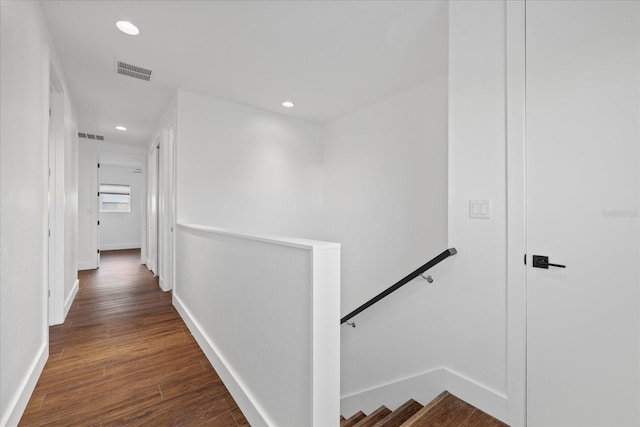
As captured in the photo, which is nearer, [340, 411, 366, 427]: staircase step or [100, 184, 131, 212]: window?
[340, 411, 366, 427]: staircase step

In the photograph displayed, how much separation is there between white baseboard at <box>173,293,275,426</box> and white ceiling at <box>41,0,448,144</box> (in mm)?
2539

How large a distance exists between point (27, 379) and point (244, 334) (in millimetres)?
1414

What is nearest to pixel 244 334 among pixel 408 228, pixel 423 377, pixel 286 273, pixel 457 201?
pixel 286 273

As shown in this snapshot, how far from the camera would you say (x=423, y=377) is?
1.99 metres

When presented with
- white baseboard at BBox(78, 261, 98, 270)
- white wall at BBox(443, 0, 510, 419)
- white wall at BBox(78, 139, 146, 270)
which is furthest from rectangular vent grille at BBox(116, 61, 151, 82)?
white baseboard at BBox(78, 261, 98, 270)

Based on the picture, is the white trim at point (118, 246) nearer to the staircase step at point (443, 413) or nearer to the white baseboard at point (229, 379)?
the white baseboard at point (229, 379)

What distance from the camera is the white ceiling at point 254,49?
6.73 feet

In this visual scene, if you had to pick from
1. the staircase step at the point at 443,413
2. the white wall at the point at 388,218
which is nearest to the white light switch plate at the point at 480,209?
the white wall at the point at 388,218

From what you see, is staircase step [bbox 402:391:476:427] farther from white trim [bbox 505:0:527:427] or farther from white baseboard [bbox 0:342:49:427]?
white baseboard [bbox 0:342:49:427]

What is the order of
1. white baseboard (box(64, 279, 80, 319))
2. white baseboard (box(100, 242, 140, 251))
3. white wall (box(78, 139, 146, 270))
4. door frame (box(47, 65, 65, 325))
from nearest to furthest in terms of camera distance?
door frame (box(47, 65, 65, 325)) < white baseboard (box(64, 279, 80, 319)) < white wall (box(78, 139, 146, 270)) < white baseboard (box(100, 242, 140, 251))

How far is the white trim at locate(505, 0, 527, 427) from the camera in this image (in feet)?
4.96

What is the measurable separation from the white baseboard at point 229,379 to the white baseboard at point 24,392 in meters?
1.06

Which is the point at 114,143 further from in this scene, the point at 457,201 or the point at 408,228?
the point at 457,201

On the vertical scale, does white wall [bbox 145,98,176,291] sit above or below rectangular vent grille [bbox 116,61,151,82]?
below
